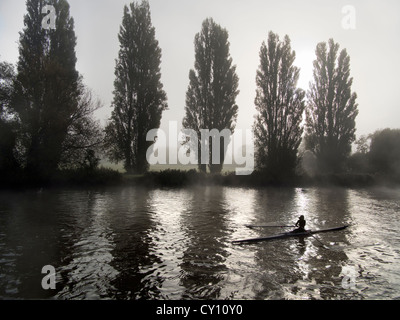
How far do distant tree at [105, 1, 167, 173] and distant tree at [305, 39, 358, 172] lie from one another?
23075 millimetres

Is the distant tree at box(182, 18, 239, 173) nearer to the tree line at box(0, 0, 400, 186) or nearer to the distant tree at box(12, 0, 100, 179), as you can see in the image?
the tree line at box(0, 0, 400, 186)

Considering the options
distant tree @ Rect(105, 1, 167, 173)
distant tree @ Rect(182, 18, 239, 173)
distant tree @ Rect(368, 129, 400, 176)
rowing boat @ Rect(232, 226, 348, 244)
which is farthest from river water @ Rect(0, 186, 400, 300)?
distant tree @ Rect(368, 129, 400, 176)

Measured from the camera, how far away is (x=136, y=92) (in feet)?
118

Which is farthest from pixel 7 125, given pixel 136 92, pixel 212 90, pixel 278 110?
pixel 278 110

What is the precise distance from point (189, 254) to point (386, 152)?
43.4 meters

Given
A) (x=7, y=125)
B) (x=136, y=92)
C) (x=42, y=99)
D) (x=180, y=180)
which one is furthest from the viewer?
(x=136, y=92)

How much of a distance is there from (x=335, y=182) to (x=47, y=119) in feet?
113

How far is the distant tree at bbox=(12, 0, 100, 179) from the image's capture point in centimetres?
2720

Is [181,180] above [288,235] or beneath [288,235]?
above

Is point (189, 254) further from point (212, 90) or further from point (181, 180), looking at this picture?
point (212, 90)

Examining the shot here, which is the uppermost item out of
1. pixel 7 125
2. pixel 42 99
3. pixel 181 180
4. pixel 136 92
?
pixel 136 92

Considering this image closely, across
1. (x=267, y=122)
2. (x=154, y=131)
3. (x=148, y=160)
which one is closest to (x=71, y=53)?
(x=154, y=131)

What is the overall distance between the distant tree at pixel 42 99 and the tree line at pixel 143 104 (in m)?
0.10

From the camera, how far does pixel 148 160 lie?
3538 cm
